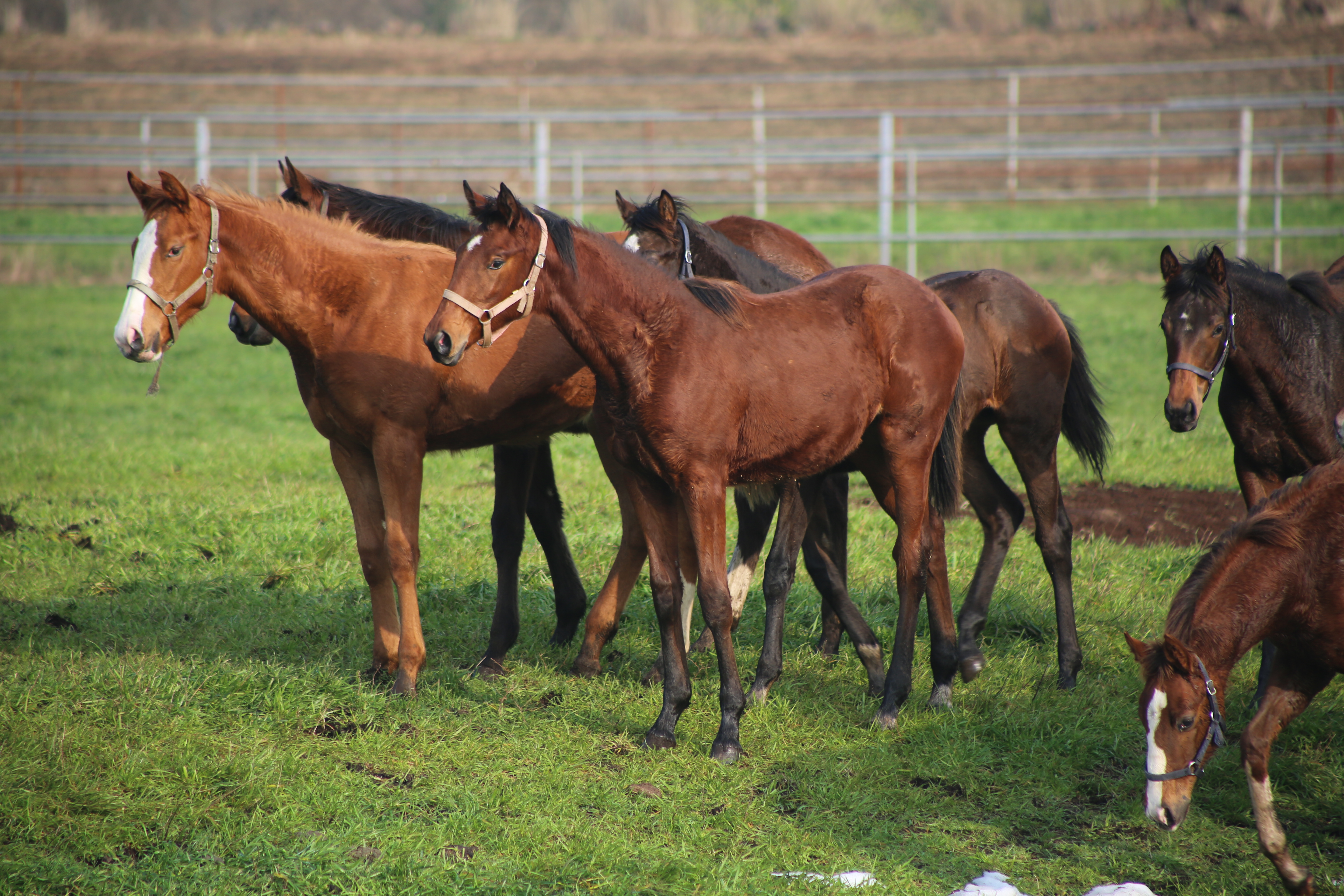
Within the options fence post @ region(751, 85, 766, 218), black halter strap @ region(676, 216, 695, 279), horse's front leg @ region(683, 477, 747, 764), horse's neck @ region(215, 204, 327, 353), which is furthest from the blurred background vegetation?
horse's neck @ region(215, 204, 327, 353)

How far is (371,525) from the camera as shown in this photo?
457 centimetres

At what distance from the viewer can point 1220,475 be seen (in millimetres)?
7430

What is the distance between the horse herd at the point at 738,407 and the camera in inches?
131

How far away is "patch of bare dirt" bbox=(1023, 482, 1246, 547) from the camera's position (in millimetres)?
→ 6266

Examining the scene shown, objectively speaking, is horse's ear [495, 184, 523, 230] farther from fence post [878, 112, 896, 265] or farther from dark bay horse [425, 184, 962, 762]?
fence post [878, 112, 896, 265]

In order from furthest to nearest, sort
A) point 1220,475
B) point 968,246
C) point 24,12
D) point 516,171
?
point 24,12 → point 516,171 → point 968,246 → point 1220,475

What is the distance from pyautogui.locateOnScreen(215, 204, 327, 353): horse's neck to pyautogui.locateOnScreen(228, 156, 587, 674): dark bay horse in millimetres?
551

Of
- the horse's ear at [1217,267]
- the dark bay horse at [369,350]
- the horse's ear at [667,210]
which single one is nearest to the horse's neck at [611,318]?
the dark bay horse at [369,350]

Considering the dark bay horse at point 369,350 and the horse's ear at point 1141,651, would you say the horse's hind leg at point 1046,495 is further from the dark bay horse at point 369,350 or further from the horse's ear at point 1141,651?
the dark bay horse at point 369,350

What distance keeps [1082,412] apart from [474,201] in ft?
10.5

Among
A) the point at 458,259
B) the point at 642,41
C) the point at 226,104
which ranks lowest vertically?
the point at 458,259

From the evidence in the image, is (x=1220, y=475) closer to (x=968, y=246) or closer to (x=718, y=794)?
(x=718, y=794)

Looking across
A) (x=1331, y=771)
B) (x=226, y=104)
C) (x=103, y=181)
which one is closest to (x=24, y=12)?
(x=226, y=104)

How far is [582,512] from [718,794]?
11.0 ft
